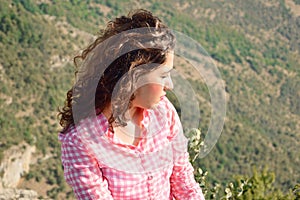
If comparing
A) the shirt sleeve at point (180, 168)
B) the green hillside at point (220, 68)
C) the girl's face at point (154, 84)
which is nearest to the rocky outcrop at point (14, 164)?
the green hillside at point (220, 68)

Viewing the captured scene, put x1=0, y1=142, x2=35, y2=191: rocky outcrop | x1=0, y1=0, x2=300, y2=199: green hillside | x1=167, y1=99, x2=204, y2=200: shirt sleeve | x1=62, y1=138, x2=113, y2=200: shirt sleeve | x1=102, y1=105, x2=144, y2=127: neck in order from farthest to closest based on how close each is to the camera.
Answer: x1=0, y1=0, x2=300, y2=199: green hillside < x1=0, y1=142, x2=35, y2=191: rocky outcrop < x1=167, y1=99, x2=204, y2=200: shirt sleeve < x1=102, y1=105, x2=144, y2=127: neck < x1=62, y1=138, x2=113, y2=200: shirt sleeve

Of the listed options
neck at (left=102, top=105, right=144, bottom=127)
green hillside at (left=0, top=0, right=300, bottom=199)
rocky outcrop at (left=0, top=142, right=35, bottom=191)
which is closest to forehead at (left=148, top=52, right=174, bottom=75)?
neck at (left=102, top=105, right=144, bottom=127)

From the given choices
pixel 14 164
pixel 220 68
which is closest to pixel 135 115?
pixel 14 164

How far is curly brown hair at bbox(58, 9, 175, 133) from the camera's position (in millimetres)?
2006

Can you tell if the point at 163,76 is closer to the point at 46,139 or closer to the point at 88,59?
the point at 88,59

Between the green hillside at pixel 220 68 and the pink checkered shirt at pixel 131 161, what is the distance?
4.21 meters

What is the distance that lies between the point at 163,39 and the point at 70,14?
48.0 metres

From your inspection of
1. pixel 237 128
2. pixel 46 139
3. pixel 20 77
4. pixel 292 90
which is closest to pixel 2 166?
pixel 46 139

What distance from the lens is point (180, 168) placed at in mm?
2289

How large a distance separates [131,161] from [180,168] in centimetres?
25

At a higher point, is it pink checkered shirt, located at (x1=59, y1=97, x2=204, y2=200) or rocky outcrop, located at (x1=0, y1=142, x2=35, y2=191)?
pink checkered shirt, located at (x1=59, y1=97, x2=204, y2=200)

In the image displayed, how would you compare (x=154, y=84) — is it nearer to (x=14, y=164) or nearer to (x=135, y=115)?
(x=135, y=115)

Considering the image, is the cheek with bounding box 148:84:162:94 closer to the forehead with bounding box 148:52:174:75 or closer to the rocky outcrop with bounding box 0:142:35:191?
the forehead with bounding box 148:52:174:75

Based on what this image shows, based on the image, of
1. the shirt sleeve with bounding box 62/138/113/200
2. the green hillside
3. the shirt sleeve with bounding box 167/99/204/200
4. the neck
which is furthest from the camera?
the green hillside
